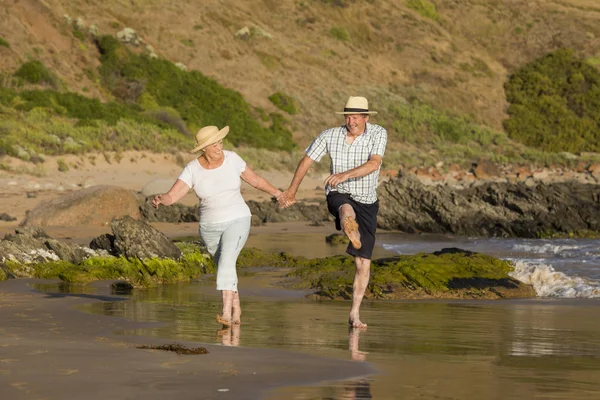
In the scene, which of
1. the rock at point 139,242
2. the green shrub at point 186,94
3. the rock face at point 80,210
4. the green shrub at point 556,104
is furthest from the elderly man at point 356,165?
the green shrub at point 556,104

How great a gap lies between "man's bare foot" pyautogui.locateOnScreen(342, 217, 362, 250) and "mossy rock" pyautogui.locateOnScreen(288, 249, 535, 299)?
7.40 ft

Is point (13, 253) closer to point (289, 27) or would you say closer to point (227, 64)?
point (227, 64)

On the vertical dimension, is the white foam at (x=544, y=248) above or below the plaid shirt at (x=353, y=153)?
below

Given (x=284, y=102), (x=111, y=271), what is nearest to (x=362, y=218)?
(x=111, y=271)

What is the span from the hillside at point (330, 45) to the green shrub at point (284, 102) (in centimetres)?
30

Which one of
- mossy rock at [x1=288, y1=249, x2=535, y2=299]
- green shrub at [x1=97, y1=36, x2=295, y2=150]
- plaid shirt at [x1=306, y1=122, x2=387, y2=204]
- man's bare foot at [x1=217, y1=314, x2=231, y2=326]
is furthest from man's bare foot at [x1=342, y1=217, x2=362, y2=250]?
green shrub at [x1=97, y1=36, x2=295, y2=150]

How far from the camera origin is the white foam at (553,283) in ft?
39.4

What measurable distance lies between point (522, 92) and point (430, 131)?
1385cm

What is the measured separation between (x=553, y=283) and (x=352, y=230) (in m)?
4.06

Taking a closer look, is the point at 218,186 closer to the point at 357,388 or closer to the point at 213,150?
the point at 213,150

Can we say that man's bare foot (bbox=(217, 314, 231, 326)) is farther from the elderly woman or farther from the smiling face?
the smiling face

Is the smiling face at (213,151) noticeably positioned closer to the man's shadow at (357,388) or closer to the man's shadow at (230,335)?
the man's shadow at (230,335)

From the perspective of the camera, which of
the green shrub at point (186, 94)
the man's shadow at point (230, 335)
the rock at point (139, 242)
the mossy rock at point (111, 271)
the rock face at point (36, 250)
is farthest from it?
the green shrub at point (186, 94)

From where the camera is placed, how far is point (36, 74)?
41.8 meters
